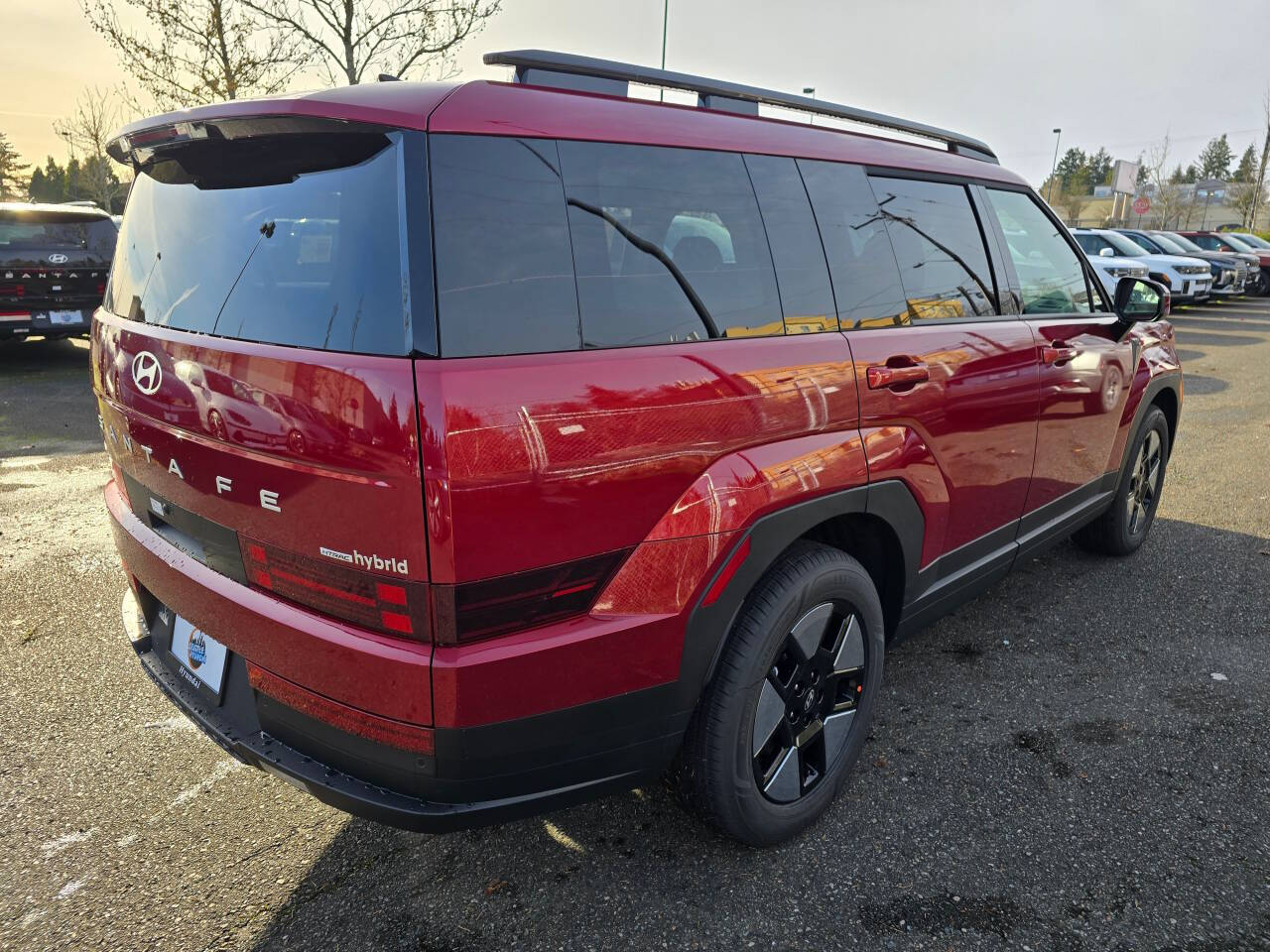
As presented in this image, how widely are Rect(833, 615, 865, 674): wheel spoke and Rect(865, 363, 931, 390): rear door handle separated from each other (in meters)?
0.68

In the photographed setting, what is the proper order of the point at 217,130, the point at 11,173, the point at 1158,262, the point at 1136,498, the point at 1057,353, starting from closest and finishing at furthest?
1. the point at 217,130
2. the point at 1057,353
3. the point at 1136,498
4. the point at 1158,262
5. the point at 11,173

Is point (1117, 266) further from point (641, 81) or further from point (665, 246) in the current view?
point (665, 246)

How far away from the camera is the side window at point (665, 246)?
5.99 feet

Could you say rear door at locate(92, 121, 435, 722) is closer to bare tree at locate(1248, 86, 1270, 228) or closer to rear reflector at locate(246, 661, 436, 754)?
rear reflector at locate(246, 661, 436, 754)

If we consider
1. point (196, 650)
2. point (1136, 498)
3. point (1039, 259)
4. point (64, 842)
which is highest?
point (1039, 259)

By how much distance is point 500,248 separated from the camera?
1688 mm

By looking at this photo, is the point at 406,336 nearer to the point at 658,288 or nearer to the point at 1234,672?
the point at 658,288

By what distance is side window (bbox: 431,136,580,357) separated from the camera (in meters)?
1.63

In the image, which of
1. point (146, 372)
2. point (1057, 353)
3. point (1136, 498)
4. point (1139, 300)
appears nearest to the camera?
point (146, 372)

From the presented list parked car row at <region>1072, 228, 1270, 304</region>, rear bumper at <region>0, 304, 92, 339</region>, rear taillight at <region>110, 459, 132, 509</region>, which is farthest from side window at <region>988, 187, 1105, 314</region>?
parked car row at <region>1072, 228, 1270, 304</region>

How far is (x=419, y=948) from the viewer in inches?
79.2

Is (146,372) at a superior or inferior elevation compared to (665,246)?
inferior

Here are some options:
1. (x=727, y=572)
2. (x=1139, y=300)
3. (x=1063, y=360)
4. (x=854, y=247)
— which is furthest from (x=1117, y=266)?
(x=727, y=572)

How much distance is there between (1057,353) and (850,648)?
63.6 inches
